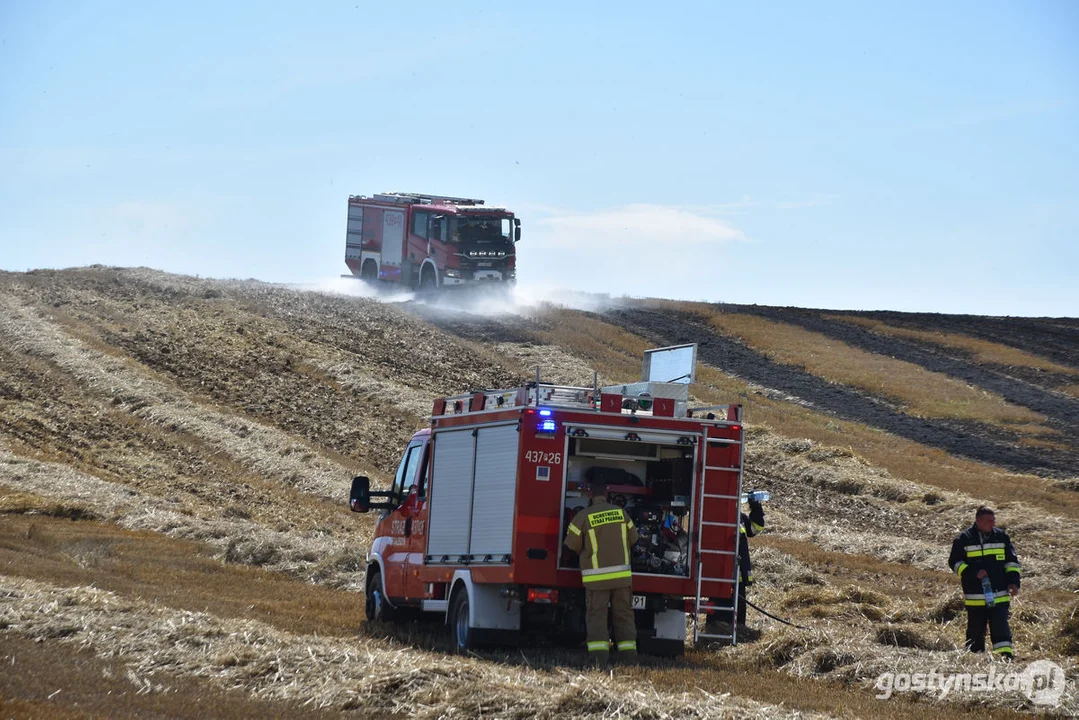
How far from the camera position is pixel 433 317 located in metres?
50.5

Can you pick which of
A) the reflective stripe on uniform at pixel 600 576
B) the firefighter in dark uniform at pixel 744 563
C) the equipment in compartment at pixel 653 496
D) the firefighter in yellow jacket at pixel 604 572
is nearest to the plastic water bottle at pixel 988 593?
the firefighter in dark uniform at pixel 744 563

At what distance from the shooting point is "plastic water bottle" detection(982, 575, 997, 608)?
13.8m

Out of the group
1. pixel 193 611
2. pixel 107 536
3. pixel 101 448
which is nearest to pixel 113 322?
pixel 101 448

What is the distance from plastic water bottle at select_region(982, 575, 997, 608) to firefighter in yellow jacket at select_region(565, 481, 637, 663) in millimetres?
3922

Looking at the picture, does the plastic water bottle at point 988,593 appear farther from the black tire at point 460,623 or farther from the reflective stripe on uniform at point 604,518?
the black tire at point 460,623

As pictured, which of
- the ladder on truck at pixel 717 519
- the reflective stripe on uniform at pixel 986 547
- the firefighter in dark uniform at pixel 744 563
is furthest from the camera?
the firefighter in dark uniform at pixel 744 563

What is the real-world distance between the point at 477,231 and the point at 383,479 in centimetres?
2024

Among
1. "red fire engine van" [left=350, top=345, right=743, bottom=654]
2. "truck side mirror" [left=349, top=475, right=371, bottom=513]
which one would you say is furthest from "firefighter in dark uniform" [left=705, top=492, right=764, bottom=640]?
"truck side mirror" [left=349, top=475, right=371, bottom=513]

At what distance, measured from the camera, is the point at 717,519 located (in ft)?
45.0

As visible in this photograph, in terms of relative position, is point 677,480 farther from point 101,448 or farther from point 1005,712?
point 101,448

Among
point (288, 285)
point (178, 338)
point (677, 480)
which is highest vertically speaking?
point (288, 285)

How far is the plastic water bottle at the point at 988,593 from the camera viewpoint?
1384 centimetres

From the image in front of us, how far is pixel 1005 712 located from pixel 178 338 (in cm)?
3576

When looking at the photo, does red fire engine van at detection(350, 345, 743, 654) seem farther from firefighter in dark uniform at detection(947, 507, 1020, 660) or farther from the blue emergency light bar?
firefighter in dark uniform at detection(947, 507, 1020, 660)
